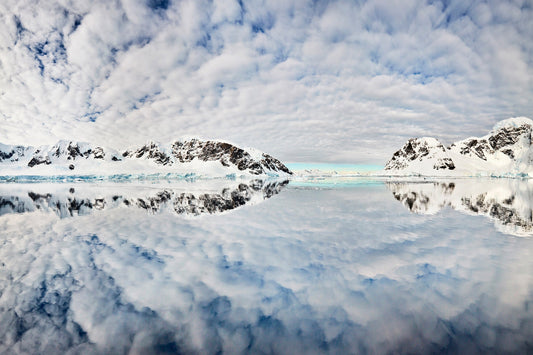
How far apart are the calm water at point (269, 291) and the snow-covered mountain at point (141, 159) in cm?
13019

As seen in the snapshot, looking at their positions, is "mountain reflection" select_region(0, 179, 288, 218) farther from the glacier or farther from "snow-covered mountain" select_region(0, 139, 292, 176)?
"snow-covered mountain" select_region(0, 139, 292, 176)

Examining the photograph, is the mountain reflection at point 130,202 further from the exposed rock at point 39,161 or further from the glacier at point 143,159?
the exposed rock at point 39,161

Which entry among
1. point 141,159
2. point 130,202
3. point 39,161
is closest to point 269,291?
point 130,202

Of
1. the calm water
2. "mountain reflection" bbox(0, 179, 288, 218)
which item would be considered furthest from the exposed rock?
the calm water

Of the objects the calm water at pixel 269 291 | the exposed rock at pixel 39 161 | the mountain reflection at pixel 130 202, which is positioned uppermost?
the exposed rock at pixel 39 161

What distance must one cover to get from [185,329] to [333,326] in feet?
6.48

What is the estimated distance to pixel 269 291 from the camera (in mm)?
4504

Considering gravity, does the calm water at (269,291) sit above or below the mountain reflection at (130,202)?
below

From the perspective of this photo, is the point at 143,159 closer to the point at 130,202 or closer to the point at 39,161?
the point at 39,161

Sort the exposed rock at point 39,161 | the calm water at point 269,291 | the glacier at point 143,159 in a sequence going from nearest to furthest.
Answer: the calm water at point 269,291, the glacier at point 143,159, the exposed rock at point 39,161

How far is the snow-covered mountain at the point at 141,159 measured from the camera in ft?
434

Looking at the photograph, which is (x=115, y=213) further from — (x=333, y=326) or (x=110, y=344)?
(x=333, y=326)

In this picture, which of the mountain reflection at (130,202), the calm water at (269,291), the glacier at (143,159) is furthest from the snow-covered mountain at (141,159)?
the calm water at (269,291)

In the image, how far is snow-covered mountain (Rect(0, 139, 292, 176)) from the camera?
132375mm
